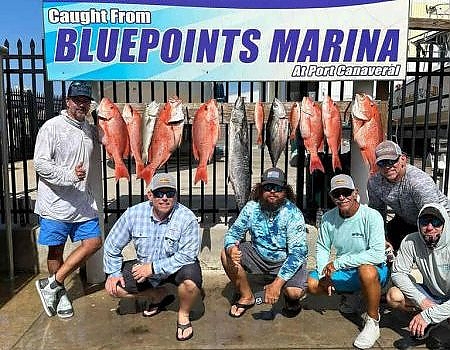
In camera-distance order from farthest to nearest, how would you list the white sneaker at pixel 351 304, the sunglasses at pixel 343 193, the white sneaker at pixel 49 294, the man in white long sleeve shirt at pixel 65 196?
the white sneaker at pixel 351 304 < the white sneaker at pixel 49 294 < the man in white long sleeve shirt at pixel 65 196 < the sunglasses at pixel 343 193

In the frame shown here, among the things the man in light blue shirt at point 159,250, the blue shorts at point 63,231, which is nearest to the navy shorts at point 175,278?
the man in light blue shirt at point 159,250

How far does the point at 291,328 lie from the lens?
150 inches

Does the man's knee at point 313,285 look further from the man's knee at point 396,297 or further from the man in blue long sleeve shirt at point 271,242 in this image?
the man's knee at point 396,297

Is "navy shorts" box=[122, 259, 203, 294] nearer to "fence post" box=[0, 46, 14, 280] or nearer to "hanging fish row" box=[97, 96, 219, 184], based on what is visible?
"hanging fish row" box=[97, 96, 219, 184]

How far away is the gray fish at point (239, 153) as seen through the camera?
4.10 m

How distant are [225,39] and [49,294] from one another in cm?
266

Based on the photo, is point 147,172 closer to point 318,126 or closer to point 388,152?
point 318,126

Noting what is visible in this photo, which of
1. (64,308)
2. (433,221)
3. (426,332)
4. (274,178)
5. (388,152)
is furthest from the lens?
(64,308)

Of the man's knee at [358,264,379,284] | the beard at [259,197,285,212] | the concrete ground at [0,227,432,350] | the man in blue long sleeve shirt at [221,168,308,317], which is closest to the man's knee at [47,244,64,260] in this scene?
the concrete ground at [0,227,432,350]

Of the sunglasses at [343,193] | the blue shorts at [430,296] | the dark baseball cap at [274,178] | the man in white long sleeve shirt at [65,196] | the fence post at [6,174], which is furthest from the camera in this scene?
the fence post at [6,174]

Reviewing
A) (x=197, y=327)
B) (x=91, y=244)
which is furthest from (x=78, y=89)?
(x=197, y=327)

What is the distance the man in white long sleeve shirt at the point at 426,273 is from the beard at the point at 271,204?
0.96 meters

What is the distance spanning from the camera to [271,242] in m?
3.87

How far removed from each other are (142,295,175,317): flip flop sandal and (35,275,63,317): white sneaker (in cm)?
73
